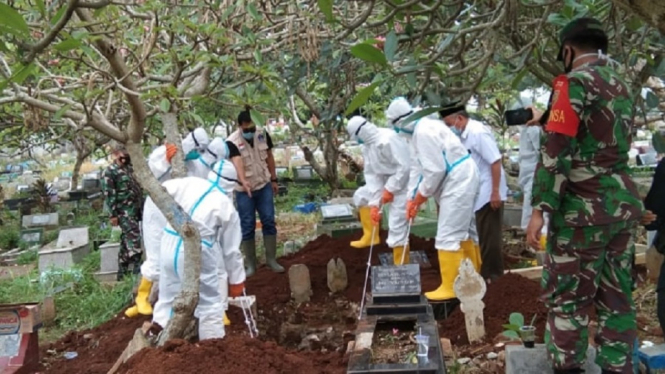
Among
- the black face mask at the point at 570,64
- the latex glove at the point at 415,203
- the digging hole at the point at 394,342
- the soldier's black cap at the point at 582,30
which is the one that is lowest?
the digging hole at the point at 394,342

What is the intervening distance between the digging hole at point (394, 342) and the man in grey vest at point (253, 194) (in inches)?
139

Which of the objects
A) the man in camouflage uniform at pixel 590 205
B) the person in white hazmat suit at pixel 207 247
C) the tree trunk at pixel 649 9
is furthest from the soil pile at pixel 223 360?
the tree trunk at pixel 649 9

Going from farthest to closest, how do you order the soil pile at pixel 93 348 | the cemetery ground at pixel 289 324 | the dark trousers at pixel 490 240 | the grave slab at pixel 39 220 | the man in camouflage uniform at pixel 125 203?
1. the grave slab at pixel 39 220
2. the man in camouflage uniform at pixel 125 203
3. the dark trousers at pixel 490 240
4. the soil pile at pixel 93 348
5. the cemetery ground at pixel 289 324

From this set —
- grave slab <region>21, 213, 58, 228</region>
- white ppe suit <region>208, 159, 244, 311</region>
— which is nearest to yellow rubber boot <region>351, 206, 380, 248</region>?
white ppe suit <region>208, 159, 244, 311</region>

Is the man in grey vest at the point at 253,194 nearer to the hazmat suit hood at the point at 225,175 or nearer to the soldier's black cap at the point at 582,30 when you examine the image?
the hazmat suit hood at the point at 225,175

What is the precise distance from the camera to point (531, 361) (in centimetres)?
327

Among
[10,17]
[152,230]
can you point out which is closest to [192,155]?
[152,230]

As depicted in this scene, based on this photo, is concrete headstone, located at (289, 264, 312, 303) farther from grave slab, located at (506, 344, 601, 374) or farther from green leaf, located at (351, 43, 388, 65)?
green leaf, located at (351, 43, 388, 65)

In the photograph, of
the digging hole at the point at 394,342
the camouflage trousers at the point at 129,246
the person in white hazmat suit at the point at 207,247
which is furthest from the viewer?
the camouflage trousers at the point at 129,246

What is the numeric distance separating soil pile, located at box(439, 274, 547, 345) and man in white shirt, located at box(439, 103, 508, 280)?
63cm

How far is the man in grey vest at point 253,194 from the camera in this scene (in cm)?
710

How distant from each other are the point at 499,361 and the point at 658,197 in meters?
1.31

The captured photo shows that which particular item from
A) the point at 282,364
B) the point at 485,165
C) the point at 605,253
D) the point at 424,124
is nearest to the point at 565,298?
the point at 605,253

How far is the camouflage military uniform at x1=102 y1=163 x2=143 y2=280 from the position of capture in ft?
24.1
